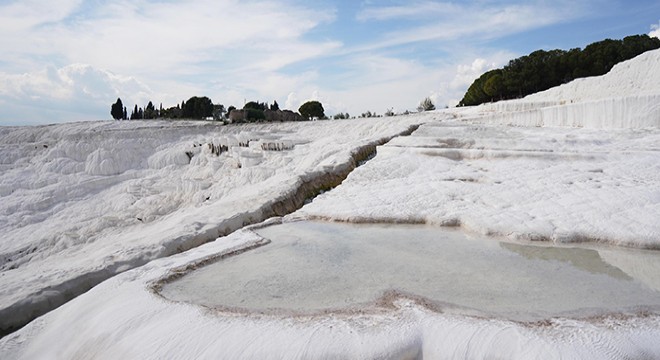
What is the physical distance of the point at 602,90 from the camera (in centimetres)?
1318

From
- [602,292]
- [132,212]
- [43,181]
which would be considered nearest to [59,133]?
[43,181]

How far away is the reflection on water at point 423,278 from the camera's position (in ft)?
8.77

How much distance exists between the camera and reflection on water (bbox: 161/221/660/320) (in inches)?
105

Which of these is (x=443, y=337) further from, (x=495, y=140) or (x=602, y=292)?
(x=495, y=140)

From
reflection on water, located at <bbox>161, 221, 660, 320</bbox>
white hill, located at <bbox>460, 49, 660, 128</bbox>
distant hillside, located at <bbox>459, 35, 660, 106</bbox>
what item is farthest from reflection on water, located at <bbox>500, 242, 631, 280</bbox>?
distant hillside, located at <bbox>459, 35, 660, 106</bbox>

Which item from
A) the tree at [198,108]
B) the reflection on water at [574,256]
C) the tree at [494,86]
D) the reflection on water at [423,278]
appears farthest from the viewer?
the tree at [198,108]

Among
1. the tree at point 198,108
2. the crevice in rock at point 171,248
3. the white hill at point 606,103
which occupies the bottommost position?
the crevice in rock at point 171,248

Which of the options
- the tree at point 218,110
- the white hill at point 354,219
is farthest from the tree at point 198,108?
the white hill at point 354,219

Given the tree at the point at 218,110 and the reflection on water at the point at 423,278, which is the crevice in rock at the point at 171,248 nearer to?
the reflection on water at the point at 423,278

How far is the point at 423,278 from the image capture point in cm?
308

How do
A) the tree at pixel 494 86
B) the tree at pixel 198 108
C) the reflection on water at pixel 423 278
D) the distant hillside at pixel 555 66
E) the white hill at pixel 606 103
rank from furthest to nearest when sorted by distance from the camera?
the tree at pixel 198 108, the tree at pixel 494 86, the distant hillside at pixel 555 66, the white hill at pixel 606 103, the reflection on water at pixel 423 278

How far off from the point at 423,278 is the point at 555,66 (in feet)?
91.8

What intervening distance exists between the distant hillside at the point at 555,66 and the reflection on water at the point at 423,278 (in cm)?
2573

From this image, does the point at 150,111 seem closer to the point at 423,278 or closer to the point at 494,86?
the point at 494,86
